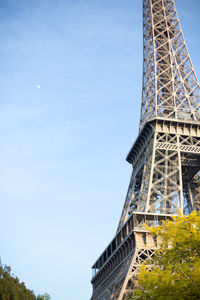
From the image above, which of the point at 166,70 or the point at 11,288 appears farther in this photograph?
the point at 166,70

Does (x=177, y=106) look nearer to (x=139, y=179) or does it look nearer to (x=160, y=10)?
(x=139, y=179)

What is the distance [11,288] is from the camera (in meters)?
23.9

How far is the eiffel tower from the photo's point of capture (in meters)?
36.0

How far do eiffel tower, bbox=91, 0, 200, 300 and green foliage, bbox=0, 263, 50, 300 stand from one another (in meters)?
9.35

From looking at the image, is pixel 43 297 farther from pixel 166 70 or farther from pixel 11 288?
pixel 166 70

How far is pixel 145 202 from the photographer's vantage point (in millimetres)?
39688

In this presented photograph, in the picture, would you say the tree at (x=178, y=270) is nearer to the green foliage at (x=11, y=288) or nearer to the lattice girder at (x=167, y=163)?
the green foliage at (x=11, y=288)

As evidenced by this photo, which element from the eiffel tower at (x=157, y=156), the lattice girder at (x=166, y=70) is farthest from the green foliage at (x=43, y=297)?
the lattice girder at (x=166, y=70)

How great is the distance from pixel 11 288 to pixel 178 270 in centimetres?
1016

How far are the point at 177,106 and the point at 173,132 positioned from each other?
17.1 ft

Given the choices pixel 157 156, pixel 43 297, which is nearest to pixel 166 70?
pixel 157 156

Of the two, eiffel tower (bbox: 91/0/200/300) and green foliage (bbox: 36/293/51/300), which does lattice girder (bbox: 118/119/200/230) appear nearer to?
eiffel tower (bbox: 91/0/200/300)

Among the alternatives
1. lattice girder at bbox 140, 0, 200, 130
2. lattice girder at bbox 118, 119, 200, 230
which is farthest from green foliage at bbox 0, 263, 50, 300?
lattice girder at bbox 140, 0, 200, 130

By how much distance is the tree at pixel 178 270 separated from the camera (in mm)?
19719
